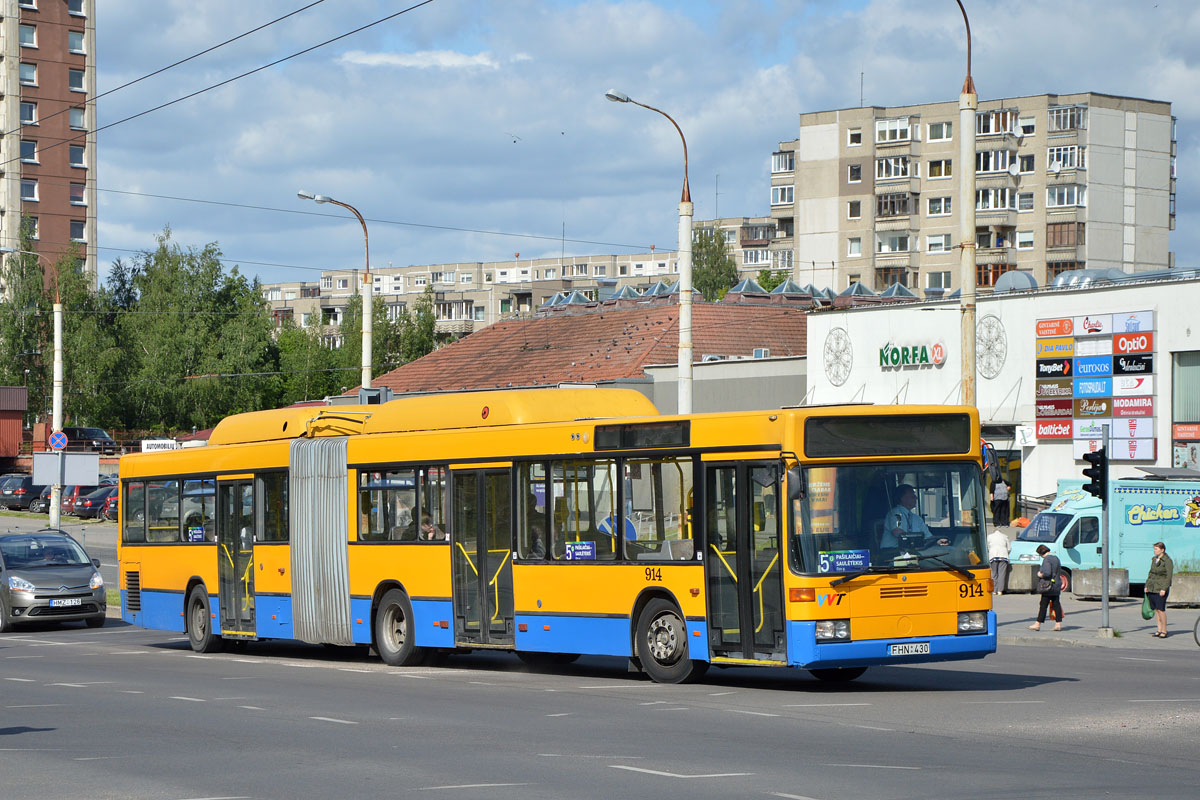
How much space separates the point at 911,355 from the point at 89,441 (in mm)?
47058

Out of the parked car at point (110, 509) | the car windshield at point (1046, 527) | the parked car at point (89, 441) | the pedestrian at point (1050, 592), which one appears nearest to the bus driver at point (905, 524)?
the pedestrian at point (1050, 592)

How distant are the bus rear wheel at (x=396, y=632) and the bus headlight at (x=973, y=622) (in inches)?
277

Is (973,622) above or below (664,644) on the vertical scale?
above

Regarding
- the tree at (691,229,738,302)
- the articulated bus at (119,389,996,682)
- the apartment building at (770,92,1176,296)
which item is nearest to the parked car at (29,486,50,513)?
the articulated bus at (119,389,996,682)

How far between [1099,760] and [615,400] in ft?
28.9

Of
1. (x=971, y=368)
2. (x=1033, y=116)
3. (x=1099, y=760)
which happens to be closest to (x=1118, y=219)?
(x=1033, y=116)

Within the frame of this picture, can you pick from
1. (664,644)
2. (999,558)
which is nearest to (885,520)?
(664,644)

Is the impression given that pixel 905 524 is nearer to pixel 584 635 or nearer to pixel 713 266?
pixel 584 635

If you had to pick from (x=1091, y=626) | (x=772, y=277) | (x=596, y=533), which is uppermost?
(x=772, y=277)

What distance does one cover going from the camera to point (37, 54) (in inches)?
4368

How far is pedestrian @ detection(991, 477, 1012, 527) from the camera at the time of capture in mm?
42688

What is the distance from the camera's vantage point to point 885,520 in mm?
A: 15477

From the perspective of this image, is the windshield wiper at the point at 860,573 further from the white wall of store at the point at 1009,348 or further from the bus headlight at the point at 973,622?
the white wall of store at the point at 1009,348

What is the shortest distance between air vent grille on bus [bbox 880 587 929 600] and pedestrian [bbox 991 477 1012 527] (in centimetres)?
2756
